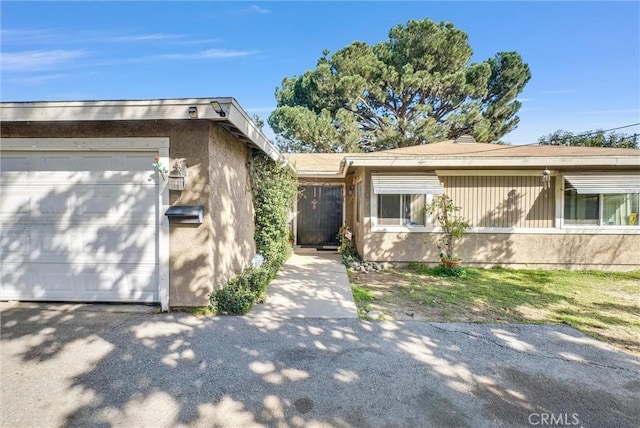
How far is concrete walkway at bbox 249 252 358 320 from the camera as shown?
4.58 metres

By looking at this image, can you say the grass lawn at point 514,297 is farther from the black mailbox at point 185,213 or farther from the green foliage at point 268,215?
the black mailbox at point 185,213

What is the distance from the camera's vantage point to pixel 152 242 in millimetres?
4500

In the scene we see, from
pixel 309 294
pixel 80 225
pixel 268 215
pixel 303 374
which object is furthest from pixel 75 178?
pixel 303 374

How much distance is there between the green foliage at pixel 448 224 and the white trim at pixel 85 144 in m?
6.41

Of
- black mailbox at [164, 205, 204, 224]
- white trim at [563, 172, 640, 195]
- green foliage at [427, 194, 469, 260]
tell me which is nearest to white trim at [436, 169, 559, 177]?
white trim at [563, 172, 640, 195]

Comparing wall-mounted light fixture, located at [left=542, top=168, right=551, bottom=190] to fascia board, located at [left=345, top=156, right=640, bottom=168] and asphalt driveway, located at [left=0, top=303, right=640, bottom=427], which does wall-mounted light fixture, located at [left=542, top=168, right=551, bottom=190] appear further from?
asphalt driveway, located at [left=0, top=303, right=640, bottom=427]

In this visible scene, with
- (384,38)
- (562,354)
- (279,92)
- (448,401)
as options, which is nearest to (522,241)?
(562,354)

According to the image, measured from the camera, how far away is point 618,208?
7730 millimetres

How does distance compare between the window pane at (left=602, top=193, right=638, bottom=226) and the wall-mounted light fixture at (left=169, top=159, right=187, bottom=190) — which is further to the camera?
the window pane at (left=602, top=193, right=638, bottom=226)

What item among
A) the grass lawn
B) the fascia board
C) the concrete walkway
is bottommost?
the grass lawn

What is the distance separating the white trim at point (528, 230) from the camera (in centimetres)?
762

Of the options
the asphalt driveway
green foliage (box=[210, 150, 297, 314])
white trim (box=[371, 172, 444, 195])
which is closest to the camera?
the asphalt driveway

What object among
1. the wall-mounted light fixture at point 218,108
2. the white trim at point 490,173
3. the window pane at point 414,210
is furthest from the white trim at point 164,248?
the white trim at point 490,173

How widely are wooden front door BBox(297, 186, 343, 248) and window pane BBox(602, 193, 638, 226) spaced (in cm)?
767
